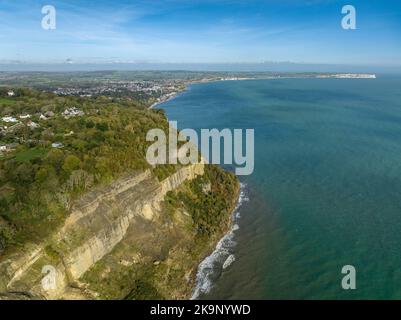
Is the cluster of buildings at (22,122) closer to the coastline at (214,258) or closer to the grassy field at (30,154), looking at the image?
the grassy field at (30,154)

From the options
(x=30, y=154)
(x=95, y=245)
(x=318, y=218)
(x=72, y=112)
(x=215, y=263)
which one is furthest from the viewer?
(x=72, y=112)

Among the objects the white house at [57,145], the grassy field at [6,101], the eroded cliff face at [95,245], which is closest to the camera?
the eroded cliff face at [95,245]

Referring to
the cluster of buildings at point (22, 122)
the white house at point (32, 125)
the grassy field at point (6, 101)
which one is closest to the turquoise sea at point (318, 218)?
the cluster of buildings at point (22, 122)

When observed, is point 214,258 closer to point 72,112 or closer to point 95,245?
point 95,245

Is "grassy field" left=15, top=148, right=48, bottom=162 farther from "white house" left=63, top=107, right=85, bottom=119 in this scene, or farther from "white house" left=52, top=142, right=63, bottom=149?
"white house" left=63, top=107, right=85, bottom=119

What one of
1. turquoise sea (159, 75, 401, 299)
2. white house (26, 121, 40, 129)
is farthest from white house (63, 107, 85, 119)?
A: turquoise sea (159, 75, 401, 299)

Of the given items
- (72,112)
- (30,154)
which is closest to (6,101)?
(72,112)

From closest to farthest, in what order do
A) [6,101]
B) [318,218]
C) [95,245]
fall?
[95,245], [318,218], [6,101]

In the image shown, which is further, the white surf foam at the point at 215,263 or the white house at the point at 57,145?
the white house at the point at 57,145

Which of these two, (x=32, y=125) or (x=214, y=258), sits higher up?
(x=32, y=125)
